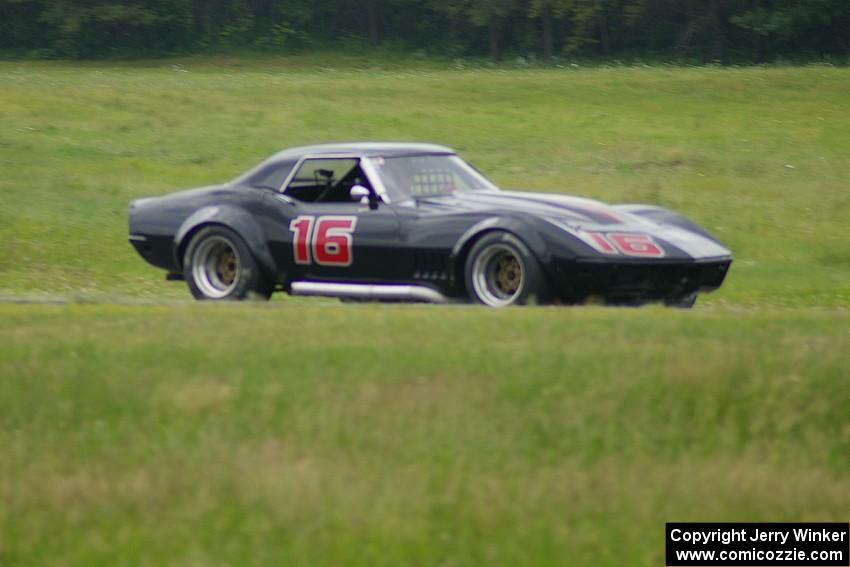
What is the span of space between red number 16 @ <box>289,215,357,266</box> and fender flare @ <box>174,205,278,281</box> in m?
0.28

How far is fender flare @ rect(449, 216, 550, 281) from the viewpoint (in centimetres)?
1155

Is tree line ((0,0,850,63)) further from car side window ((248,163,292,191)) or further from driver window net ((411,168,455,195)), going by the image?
car side window ((248,163,292,191))

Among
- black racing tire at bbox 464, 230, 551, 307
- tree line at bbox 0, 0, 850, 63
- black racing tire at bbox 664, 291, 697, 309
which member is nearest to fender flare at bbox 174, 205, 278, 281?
black racing tire at bbox 464, 230, 551, 307

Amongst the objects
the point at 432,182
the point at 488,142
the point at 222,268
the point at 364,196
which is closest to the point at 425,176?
the point at 432,182

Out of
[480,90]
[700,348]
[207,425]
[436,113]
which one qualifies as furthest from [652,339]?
[480,90]

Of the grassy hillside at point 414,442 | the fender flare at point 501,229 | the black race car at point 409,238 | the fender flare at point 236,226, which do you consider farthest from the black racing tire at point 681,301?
the fender flare at point 236,226

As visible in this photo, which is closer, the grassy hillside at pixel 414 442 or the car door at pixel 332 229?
the grassy hillside at pixel 414 442

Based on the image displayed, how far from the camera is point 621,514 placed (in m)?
7.89

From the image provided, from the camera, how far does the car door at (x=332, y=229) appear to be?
12.6 m

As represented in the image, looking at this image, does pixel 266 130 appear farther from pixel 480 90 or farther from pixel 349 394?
pixel 349 394

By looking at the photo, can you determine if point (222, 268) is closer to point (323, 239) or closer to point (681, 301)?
point (323, 239)

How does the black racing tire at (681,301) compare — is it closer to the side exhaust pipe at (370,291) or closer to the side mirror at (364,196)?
the side exhaust pipe at (370,291)

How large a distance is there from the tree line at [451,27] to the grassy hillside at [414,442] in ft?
169

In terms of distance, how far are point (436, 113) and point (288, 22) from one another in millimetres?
36144
